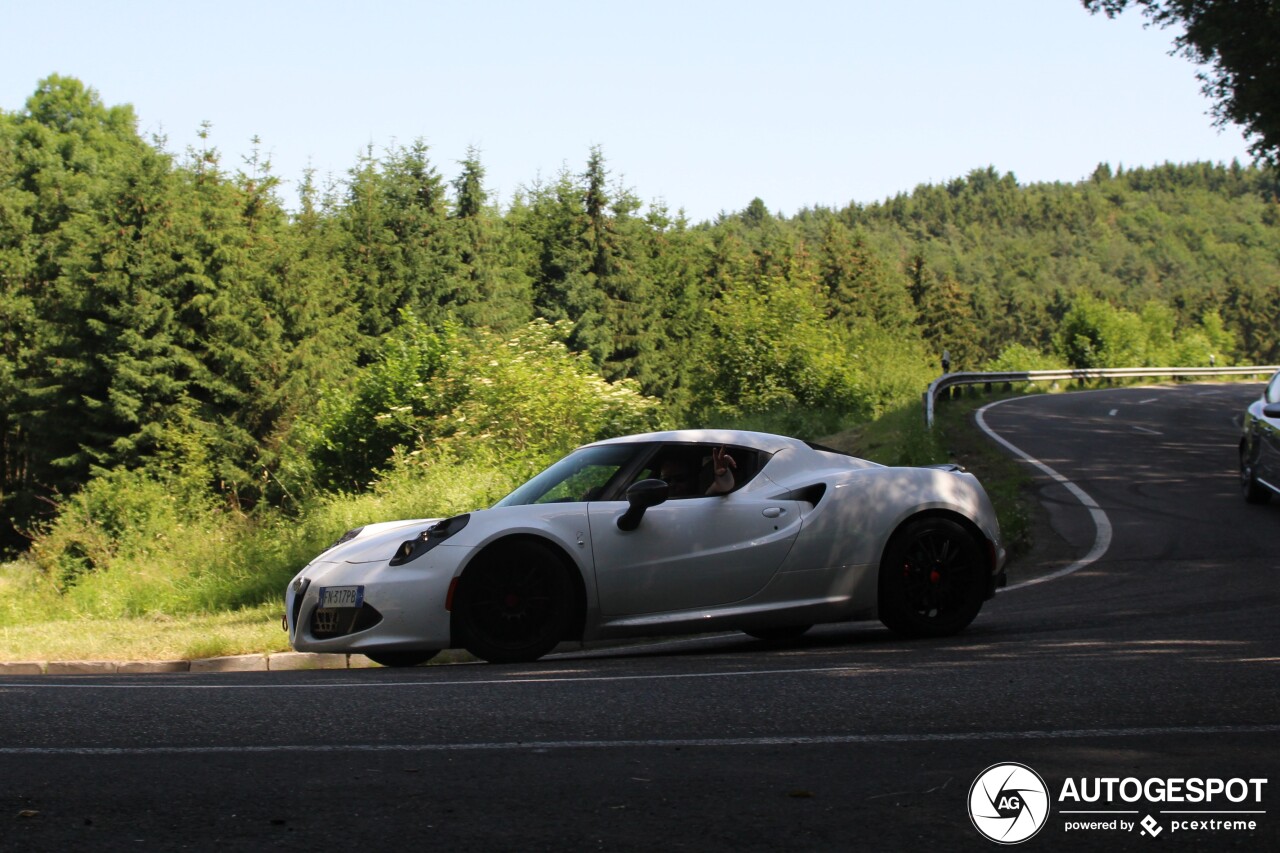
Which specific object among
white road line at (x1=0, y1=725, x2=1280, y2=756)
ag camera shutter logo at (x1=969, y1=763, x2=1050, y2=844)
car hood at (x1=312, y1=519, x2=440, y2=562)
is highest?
car hood at (x1=312, y1=519, x2=440, y2=562)

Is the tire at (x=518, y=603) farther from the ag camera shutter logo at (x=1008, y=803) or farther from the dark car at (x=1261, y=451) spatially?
the dark car at (x=1261, y=451)

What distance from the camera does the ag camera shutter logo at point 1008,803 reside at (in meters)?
3.82

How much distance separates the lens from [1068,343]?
86688 mm

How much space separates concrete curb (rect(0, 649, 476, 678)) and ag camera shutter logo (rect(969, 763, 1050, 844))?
20.5ft

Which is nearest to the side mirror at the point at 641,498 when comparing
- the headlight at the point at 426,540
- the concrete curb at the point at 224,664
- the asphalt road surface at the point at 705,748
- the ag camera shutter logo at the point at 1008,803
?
the asphalt road surface at the point at 705,748

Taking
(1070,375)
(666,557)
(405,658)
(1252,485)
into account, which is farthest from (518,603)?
(1070,375)

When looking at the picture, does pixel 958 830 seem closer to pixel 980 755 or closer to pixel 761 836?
pixel 761 836

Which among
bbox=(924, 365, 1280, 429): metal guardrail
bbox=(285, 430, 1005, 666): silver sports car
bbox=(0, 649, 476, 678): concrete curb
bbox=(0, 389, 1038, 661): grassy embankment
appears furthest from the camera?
bbox=(924, 365, 1280, 429): metal guardrail

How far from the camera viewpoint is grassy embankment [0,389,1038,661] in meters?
12.7

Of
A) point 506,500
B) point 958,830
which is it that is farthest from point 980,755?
point 506,500

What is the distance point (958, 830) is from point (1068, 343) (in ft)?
286

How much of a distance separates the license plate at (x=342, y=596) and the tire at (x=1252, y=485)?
11923 millimetres

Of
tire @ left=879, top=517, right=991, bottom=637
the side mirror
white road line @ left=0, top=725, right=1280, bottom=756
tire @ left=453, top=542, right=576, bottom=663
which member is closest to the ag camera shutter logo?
white road line @ left=0, top=725, right=1280, bottom=756

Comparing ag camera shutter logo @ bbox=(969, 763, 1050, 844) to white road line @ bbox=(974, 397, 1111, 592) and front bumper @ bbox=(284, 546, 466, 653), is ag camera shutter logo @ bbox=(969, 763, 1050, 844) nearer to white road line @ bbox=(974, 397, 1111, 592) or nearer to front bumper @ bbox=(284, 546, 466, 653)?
front bumper @ bbox=(284, 546, 466, 653)
